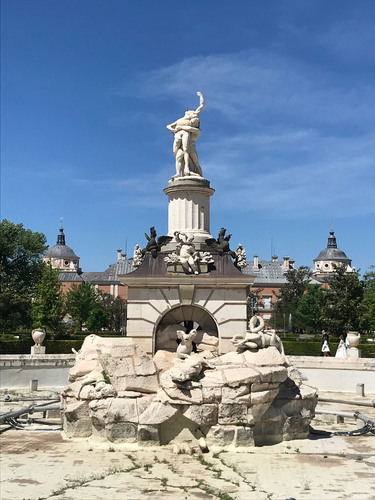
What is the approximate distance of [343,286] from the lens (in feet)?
130

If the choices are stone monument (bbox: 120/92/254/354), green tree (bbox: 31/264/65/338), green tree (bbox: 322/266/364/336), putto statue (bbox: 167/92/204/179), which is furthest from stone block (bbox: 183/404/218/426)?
green tree (bbox: 31/264/65/338)

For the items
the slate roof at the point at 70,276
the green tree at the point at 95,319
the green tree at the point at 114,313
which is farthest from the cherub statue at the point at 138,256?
the slate roof at the point at 70,276

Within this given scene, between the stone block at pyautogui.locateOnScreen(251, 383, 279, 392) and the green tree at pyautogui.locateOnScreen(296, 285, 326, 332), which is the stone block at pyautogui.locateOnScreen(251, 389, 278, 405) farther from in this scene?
the green tree at pyautogui.locateOnScreen(296, 285, 326, 332)

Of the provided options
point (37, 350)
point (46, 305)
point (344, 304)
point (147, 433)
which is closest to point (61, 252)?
point (46, 305)

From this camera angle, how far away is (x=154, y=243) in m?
18.5

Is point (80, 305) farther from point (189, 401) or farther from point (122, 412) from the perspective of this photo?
point (189, 401)

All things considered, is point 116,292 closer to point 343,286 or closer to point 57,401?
point 343,286

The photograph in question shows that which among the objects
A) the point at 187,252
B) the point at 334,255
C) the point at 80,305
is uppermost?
the point at 334,255

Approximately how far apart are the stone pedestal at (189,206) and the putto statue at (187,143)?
430 millimetres

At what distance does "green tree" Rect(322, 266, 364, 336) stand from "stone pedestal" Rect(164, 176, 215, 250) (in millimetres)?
21580

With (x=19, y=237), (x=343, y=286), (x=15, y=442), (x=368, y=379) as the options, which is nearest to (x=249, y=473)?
(x=15, y=442)

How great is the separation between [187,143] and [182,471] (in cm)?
1119

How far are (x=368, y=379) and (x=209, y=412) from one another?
13.6 meters

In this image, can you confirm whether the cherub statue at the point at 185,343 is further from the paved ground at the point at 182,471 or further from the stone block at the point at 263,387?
the paved ground at the point at 182,471
